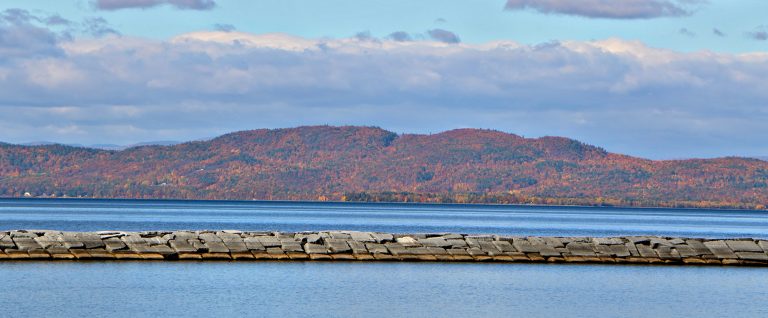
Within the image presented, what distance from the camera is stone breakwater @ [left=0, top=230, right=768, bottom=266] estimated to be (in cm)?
3581

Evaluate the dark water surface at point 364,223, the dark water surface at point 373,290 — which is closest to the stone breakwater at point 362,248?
the dark water surface at point 373,290

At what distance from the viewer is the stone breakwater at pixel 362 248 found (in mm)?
35812

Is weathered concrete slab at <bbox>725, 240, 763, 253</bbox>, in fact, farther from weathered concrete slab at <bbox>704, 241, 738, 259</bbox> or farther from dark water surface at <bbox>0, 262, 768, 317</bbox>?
dark water surface at <bbox>0, 262, 768, 317</bbox>

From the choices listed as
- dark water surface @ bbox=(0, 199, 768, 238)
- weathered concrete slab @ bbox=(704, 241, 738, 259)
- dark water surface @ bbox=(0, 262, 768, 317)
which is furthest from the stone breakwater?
dark water surface @ bbox=(0, 199, 768, 238)

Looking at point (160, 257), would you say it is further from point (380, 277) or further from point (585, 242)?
point (585, 242)

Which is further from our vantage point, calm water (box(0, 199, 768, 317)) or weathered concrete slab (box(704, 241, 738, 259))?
weathered concrete slab (box(704, 241, 738, 259))

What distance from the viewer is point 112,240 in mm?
36219

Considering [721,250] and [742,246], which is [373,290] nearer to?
[721,250]

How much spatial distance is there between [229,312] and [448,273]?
33.1 ft

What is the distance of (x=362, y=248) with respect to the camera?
1471 inches

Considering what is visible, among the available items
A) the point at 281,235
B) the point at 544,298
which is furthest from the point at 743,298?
the point at 281,235

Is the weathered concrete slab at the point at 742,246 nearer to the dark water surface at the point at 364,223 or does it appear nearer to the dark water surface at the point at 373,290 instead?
the dark water surface at the point at 373,290

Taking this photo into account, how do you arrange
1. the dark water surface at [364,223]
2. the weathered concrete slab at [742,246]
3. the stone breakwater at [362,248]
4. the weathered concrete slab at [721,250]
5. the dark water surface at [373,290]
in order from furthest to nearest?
the dark water surface at [364,223]
the weathered concrete slab at [742,246]
the weathered concrete slab at [721,250]
the stone breakwater at [362,248]
the dark water surface at [373,290]

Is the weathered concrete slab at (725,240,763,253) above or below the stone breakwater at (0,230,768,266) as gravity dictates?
above
